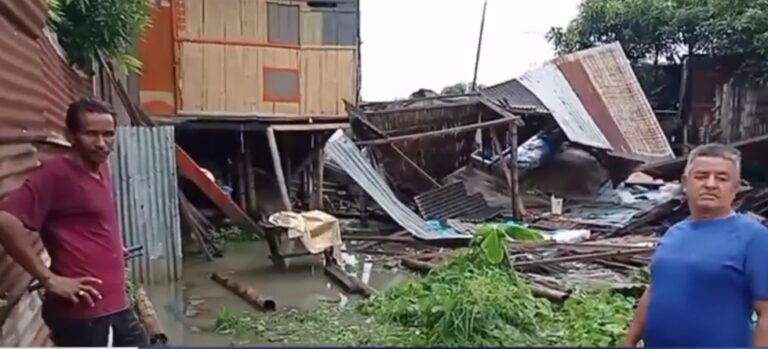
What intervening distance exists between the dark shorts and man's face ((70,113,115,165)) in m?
0.62

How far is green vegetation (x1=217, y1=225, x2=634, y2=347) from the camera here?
716cm

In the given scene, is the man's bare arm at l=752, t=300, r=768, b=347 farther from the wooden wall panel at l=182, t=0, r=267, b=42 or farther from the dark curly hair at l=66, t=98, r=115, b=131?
the wooden wall panel at l=182, t=0, r=267, b=42

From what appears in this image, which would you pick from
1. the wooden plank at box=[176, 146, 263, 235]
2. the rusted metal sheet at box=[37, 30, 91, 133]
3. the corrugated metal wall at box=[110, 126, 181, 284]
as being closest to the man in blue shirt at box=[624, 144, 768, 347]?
the rusted metal sheet at box=[37, 30, 91, 133]

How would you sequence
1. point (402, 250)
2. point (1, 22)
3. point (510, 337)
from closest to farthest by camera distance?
point (1, 22), point (510, 337), point (402, 250)

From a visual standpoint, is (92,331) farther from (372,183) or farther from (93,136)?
(372,183)

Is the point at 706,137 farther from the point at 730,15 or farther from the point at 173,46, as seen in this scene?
the point at 173,46

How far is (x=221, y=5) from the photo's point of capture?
13664mm

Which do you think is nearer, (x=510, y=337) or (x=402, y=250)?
(x=510, y=337)

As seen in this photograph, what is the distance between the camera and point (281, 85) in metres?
14.1

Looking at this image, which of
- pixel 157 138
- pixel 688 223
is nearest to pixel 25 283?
pixel 688 223

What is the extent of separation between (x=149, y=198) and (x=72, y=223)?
7060mm

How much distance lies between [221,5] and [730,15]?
12745 millimetres

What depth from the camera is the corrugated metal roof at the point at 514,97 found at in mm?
17797

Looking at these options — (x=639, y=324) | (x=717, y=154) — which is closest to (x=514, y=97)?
(x=639, y=324)
